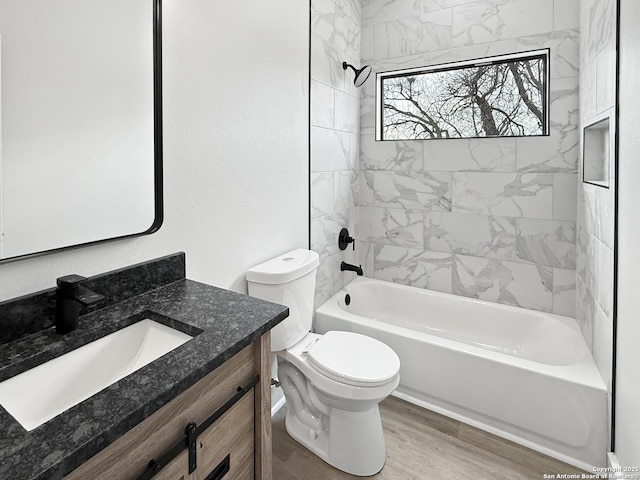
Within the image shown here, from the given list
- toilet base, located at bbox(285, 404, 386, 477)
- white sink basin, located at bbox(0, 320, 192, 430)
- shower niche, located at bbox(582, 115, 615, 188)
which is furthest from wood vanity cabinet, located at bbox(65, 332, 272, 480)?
shower niche, located at bbox(582, 115, 615, 188)

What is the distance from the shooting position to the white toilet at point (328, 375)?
164cm

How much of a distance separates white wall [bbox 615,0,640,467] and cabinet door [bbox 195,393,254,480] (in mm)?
1327

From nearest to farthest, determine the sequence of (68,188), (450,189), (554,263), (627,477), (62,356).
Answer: (62,356), (68,188), (627,477), (554,263), (450,189)

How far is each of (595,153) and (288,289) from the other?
5.96ft

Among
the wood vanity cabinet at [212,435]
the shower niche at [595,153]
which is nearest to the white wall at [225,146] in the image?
the wood vanity cabinet at [212,435]

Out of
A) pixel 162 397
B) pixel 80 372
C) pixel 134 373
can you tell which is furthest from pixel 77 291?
pixel 162 397

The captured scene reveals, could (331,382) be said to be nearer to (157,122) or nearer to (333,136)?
(157,122)

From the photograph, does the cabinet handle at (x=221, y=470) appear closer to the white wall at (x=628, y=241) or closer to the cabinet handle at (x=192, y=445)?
the cabinet handle at (x=192, y=445)

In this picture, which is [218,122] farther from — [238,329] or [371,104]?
[371,104]

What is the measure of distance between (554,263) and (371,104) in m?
1.75

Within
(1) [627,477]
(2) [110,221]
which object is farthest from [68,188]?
(1) [627,477]

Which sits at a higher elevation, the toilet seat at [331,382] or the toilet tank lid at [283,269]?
the toilet tank lid at [283,269]

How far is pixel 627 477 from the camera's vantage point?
141 cm

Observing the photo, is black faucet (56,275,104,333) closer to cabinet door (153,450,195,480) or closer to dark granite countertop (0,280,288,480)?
dark granite countertop (0,280,288,480)
